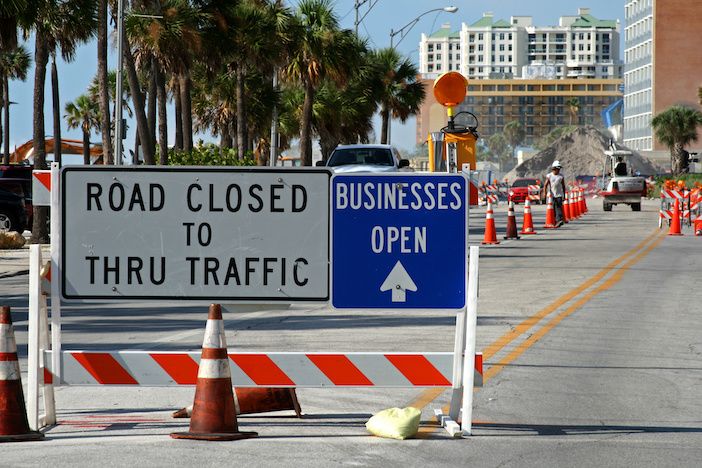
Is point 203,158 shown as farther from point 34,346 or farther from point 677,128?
point 677,128

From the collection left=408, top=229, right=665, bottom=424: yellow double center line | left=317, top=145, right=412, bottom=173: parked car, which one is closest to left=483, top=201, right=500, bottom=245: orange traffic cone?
left=317, top=145, right=412, bottom=173: parked car

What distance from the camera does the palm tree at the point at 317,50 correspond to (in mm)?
51719

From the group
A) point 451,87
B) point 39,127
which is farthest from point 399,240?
point 39,127

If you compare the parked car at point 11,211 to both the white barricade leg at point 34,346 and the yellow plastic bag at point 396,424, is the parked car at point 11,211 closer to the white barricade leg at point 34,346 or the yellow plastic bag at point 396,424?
the white barricade leg at point 34,346

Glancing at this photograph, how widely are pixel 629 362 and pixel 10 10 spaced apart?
19.0m

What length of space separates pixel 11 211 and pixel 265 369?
29.0 metres

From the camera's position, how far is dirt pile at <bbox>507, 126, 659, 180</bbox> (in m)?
162

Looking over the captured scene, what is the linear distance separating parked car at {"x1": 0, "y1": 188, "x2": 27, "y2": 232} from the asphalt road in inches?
614

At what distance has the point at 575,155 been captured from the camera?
16438cm

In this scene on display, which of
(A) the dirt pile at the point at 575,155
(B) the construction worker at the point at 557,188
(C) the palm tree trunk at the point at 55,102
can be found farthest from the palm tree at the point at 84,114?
(A) the dirt pile at the point at 575,155

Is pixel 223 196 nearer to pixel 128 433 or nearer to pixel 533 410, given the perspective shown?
pixel 128 433

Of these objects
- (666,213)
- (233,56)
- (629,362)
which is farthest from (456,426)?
(233,56)

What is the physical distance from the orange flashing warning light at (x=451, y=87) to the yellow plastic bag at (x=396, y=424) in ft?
30.1

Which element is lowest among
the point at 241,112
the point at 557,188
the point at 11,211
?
the point at 11,211
